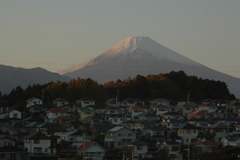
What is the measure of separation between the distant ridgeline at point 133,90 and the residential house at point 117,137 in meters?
21.5

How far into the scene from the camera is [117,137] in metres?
41.5

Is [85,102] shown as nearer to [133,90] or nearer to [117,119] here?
[117,119]

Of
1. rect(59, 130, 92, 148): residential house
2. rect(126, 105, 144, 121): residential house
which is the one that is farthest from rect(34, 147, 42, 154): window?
rect(126, 105, 144, 121): residential house

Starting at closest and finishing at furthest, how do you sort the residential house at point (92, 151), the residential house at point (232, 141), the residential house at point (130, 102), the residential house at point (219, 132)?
the residential house at point (92, 151) < the residential house at point (232, 141) < the residential house at point (219, 132) < the residential house at point (130, 102)

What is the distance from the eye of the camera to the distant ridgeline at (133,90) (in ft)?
214

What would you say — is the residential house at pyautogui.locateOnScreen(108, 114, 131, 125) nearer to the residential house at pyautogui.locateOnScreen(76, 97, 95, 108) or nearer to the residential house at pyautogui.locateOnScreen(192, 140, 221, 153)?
the residential house at pyautogui.locateOnScreen(76, 97, 95, 108)

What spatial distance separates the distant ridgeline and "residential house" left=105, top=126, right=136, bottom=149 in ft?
70.5

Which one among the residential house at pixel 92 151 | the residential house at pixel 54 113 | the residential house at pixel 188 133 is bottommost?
the residential house at pixel 92 151

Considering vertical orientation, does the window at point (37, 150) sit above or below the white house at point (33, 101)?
below

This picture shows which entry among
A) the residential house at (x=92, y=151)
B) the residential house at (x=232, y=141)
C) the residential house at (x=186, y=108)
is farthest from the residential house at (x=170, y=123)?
the residential house at (x=92, y=151)

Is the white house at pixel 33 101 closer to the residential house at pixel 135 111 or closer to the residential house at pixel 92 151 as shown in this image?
the residential house at pixel 135 111

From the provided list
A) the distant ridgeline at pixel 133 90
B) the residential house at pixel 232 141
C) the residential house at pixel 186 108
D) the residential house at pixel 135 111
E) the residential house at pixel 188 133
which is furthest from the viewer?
the distant ridgeline at pixel 133 90

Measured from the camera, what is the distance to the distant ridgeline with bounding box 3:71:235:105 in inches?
2574

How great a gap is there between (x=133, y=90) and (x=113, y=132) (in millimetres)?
29268
